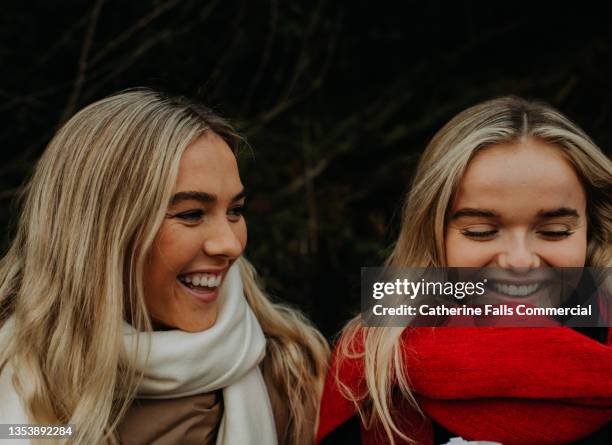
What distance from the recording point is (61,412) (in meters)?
2.06

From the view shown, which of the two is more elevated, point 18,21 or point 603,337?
point 18,21

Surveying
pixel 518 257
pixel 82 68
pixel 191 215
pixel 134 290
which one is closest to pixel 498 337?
pixel 518 257

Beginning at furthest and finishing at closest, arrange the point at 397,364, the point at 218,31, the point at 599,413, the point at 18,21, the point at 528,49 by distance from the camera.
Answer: the point at 528,49
the point at 218,31
the point at 18,21
the point at 397,364
the point at 599,413

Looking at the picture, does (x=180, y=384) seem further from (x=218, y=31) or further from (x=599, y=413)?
(x=218, y=31)

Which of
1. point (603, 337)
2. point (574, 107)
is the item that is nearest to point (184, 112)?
point (603, 337)

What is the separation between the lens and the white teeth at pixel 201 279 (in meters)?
2.13

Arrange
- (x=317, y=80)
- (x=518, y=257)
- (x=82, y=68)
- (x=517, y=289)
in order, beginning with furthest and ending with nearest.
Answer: (x=317, y=80) → (x=82, y=68) → (x=517, y=289) → (x=518, y=257)

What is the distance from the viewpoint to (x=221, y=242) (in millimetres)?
2086

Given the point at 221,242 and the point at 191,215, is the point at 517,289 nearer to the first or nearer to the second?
the point at 221,242

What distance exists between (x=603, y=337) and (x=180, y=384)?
131cm

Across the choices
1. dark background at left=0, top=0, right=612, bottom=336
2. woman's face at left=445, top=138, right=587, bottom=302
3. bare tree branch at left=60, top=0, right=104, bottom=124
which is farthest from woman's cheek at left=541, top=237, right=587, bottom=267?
bare tree branch at left=60, top=0, right=104, bottom=124

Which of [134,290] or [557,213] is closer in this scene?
[557,213]

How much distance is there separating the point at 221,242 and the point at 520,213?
0.88 metres

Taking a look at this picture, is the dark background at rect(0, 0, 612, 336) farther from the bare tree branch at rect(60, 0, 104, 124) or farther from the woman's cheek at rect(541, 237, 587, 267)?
the woman's cheek at rect(541, 237, 587, 267)
